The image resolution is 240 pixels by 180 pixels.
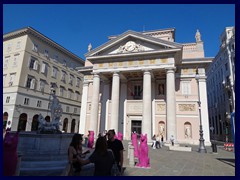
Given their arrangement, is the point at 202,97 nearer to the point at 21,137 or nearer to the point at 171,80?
the point at 171,80

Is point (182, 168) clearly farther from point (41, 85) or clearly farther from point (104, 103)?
point (41, 85)

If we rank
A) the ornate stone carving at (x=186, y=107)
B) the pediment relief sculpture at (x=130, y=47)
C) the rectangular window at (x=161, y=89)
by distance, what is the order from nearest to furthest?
the ornate stone carving at (x=186, y=107), the pediment relief sculpture at (x=130, y=47), the rectangular window at (x=161, y=89)

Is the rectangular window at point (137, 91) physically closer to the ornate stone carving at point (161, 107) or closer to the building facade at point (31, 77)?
the ornate stone carving at point (161, 107)

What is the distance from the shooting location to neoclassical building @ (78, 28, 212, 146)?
2070 centimetres

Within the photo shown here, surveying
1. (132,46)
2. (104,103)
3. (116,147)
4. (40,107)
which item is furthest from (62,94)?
(116,147)

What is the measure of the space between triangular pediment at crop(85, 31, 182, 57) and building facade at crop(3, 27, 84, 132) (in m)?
8.76

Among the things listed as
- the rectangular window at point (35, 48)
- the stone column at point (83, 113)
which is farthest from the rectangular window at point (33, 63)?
the stone column at point (83, 113)

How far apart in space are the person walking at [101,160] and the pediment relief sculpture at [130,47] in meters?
20.4

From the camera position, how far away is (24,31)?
1117 inches

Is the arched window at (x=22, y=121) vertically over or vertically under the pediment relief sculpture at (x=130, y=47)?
under

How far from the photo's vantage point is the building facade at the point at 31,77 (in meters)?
25.8

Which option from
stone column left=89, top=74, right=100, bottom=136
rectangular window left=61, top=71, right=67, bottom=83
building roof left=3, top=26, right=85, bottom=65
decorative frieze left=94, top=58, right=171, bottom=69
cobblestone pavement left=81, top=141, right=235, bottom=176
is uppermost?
building roof left=3, top=26, right=85, bottom=65

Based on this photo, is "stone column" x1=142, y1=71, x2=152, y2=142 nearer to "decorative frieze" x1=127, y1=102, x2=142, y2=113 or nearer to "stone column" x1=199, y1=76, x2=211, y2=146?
"decorative frieze" x1=127, y1=102, x2=142, y2=113

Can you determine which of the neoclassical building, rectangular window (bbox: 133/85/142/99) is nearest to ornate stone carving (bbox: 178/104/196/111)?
the neoclassical building
